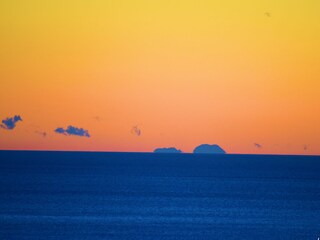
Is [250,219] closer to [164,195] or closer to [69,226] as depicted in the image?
[69,226]

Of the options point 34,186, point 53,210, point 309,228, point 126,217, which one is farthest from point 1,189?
point 309,228

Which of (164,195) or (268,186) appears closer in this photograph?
(164,195)

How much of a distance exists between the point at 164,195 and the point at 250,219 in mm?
23567

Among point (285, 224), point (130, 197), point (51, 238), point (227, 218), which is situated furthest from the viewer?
point (130, 197)

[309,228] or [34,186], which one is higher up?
[34,186]

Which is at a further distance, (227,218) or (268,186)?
(268,186)

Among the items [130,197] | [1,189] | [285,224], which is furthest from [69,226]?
[1,189]

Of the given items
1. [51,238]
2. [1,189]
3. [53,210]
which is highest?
[1,189]

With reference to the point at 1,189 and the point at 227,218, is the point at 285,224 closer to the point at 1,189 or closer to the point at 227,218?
the point at 227,218

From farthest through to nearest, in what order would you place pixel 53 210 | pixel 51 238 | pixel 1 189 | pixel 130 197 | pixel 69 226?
pixel 1 189
pixel 130 197
pixel 53 210
pixel 69 226
pixel 51 238

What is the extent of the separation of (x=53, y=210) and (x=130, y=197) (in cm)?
1543

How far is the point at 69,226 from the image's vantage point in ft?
159

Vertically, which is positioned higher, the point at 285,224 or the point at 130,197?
the point at 130,197

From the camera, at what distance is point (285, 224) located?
170 ft
